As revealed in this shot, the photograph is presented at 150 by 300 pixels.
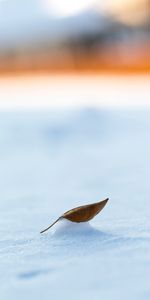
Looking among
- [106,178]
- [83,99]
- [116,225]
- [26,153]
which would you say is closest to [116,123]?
[26,153]

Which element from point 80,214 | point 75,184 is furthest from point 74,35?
point 80,214

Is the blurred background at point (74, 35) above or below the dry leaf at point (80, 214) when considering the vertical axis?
below

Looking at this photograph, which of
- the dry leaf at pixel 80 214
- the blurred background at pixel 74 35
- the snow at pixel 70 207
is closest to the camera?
the snow at pixel 70 207

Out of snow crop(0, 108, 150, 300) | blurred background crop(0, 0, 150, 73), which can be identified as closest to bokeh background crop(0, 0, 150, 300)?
snow crop(0, 108, 150, 300)

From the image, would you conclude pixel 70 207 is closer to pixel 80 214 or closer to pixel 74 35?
pixel 80 214

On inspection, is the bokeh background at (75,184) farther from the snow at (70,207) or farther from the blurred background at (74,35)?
the blurred background at (74,35)

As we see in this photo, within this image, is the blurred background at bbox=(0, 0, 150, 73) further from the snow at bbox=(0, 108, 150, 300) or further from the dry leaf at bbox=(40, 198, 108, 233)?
the dry leaf at bbox=(40, 198, 108, 233)

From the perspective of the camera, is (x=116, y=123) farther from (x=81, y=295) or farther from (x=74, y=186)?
(x=81, y=295)

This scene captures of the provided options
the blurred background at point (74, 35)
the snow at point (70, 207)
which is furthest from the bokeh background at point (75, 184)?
the blurred background at point (74, 35)
